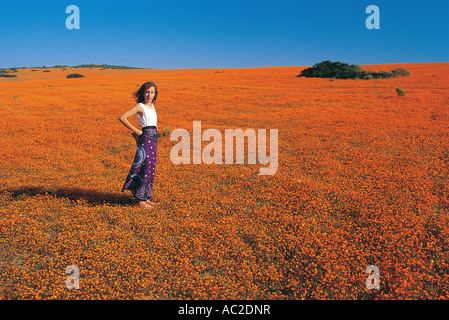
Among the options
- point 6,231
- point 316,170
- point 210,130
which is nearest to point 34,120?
point 210,130

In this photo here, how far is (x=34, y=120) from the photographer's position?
17.8 m

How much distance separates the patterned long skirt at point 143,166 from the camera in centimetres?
642

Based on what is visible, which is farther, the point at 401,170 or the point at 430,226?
the point at 401,170

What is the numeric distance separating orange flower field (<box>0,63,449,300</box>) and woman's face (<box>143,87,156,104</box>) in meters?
2.83

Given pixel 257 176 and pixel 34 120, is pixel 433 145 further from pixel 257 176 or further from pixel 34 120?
pixel 34 120

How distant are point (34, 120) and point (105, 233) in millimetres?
16010

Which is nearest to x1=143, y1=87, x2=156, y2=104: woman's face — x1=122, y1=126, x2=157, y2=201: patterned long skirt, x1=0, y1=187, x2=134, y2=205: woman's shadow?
x1=122, y1=126, x2=157, y2=201: patterned long skirt

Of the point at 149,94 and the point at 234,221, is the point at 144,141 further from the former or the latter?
the point at 234,221

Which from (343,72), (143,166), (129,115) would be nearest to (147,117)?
(129,115)

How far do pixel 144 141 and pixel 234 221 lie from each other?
2850 mm

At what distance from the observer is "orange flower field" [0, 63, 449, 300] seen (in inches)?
180

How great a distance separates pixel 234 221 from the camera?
256 inches

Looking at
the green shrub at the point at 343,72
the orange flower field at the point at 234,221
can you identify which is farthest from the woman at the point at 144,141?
the green shrub at the point at 343,72

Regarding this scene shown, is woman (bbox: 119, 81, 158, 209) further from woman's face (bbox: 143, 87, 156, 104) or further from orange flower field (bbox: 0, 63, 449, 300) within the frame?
orange flower field (bbox: 0, 63, 449, 300)
